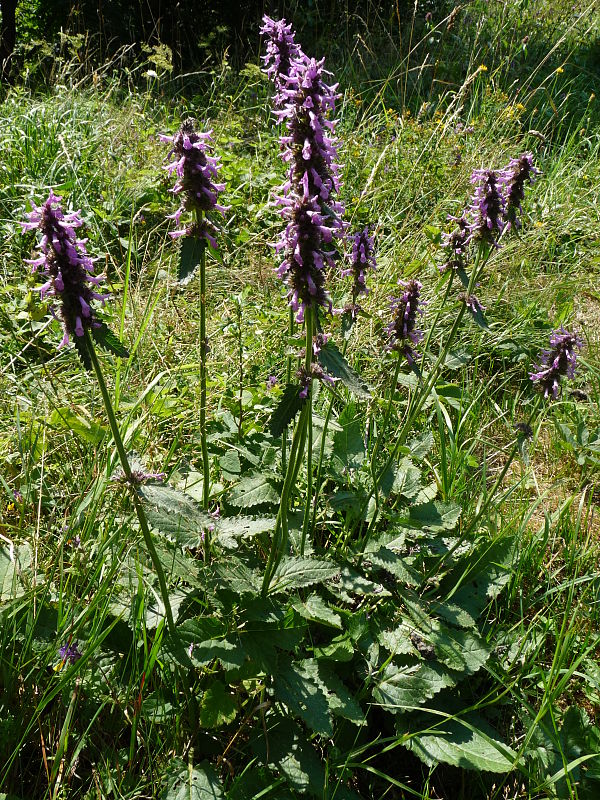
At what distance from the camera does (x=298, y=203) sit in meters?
1.43

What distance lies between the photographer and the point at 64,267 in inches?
49.4

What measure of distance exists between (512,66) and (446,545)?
5.94 meters

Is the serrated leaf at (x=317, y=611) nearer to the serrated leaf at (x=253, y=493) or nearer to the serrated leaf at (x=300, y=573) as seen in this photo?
the serrated leaf at (x=300, y=573)

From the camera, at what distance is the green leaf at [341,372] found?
149 centimetres

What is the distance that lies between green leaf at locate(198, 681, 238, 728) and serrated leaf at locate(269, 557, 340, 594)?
28 centimetres

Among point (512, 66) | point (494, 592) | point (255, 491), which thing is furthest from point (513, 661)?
point (512, 66)

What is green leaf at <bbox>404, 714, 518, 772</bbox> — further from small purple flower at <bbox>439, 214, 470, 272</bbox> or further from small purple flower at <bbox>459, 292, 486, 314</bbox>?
small purple flower at <bbox>439, 214, 470, 272</bbox>

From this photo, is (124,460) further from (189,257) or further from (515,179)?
(515,179)

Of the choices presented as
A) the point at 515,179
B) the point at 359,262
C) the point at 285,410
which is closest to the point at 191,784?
the point at 285,410

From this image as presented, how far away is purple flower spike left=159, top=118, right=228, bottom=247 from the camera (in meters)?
1.51

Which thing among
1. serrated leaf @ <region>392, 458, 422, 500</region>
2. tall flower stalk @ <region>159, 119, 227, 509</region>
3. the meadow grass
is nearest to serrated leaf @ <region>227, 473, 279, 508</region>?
the meadow grass

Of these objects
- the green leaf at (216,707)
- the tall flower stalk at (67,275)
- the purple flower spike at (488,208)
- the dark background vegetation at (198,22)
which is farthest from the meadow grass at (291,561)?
the dark background vegetation at (198,22)

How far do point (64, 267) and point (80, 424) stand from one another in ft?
3.99

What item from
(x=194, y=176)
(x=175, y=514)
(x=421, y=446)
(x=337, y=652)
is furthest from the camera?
(x=421, y=446)
